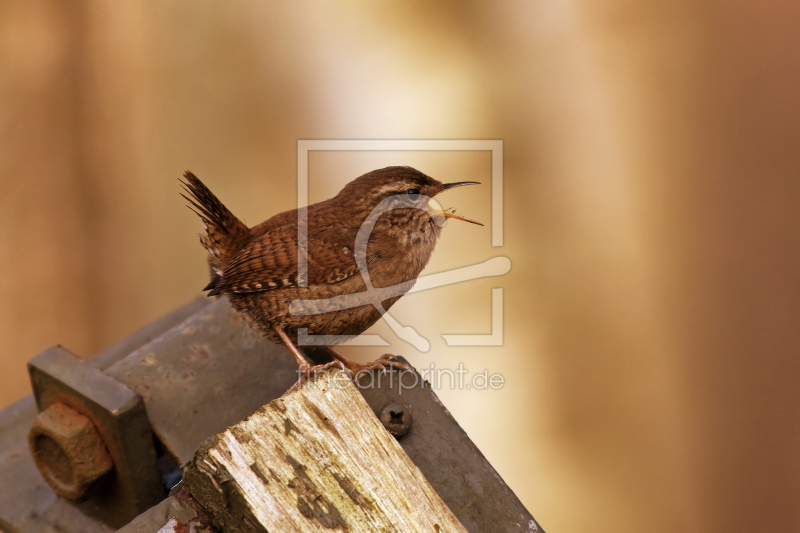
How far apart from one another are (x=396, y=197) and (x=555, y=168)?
5.27ft

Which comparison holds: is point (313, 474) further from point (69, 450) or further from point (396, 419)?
point (69, 450)

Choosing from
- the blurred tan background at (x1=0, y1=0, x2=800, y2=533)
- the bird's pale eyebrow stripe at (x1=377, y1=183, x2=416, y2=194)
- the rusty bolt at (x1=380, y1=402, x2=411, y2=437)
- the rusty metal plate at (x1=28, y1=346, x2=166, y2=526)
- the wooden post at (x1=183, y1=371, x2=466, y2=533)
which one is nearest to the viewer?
the wooden post at (x1=183, y1=371, x2=466, y2=533)

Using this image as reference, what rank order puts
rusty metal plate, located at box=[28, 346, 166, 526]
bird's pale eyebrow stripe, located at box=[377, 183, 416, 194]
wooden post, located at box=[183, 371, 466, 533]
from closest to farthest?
wooden post, located at box=[183, 371, 466, 533]
rusty metal plate, located at box=[28, 346, 166, 526]
bird's pale eyebrow stripe, located at box=[377, 183, 416, 194]

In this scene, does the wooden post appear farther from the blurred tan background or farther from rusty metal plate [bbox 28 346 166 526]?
the blurred tan background

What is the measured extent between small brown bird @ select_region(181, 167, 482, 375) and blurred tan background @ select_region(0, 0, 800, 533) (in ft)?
3.81

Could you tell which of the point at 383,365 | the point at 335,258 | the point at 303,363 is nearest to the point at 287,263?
the point at 335,258

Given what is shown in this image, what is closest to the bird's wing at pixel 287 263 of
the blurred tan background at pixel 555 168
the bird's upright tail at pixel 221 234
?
the bird's upright tail at pixel 221 234

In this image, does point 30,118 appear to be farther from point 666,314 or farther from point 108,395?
point 666,314

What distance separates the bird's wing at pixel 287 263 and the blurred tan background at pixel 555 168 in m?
1.25

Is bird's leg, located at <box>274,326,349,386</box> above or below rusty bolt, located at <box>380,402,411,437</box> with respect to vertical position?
above

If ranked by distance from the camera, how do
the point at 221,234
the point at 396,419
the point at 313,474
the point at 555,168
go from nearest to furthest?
the point at 313,474 < the point at 396,419 < the point at 221,234 < the point at 555,168

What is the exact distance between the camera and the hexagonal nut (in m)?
1.94

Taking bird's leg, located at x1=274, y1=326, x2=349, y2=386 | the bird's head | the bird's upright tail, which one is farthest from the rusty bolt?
the bird's upright tail

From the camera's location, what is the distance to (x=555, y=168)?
3.44 meters
